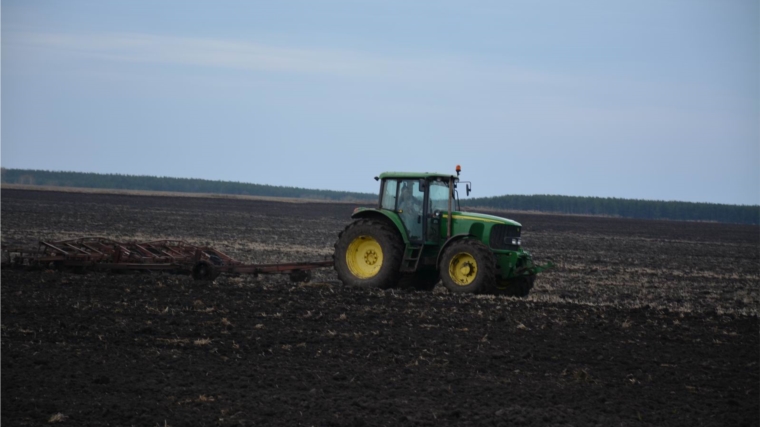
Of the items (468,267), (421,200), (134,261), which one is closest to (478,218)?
(468,267)

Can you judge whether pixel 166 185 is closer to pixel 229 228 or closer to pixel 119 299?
pixel 229 228

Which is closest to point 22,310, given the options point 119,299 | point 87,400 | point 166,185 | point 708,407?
point 119,299

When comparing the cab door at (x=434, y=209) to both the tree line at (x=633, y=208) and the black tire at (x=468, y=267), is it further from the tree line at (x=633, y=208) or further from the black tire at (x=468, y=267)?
the tree line at (x=633, y=208)

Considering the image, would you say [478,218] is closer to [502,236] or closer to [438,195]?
[502,236]

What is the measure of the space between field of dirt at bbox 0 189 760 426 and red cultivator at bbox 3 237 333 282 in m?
0.25

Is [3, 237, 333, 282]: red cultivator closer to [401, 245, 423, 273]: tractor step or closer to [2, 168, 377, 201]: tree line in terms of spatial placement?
[401, 245, 423, 273]: tractor step

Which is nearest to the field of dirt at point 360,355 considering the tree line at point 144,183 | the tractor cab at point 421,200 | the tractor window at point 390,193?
the tractor cab at point 421,200

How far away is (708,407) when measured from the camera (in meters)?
8.61

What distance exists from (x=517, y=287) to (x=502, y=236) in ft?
3.03

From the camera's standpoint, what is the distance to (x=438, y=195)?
15.9m

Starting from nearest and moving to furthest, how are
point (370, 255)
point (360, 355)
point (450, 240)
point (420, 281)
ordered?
1. point (360, 355)
2. point (450, 240)
3. point (370, 255)
4. point (420, 281)

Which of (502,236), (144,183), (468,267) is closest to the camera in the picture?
(468,267)

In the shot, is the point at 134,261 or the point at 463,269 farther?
the point at 134,261

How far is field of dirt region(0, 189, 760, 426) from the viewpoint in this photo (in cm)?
812
